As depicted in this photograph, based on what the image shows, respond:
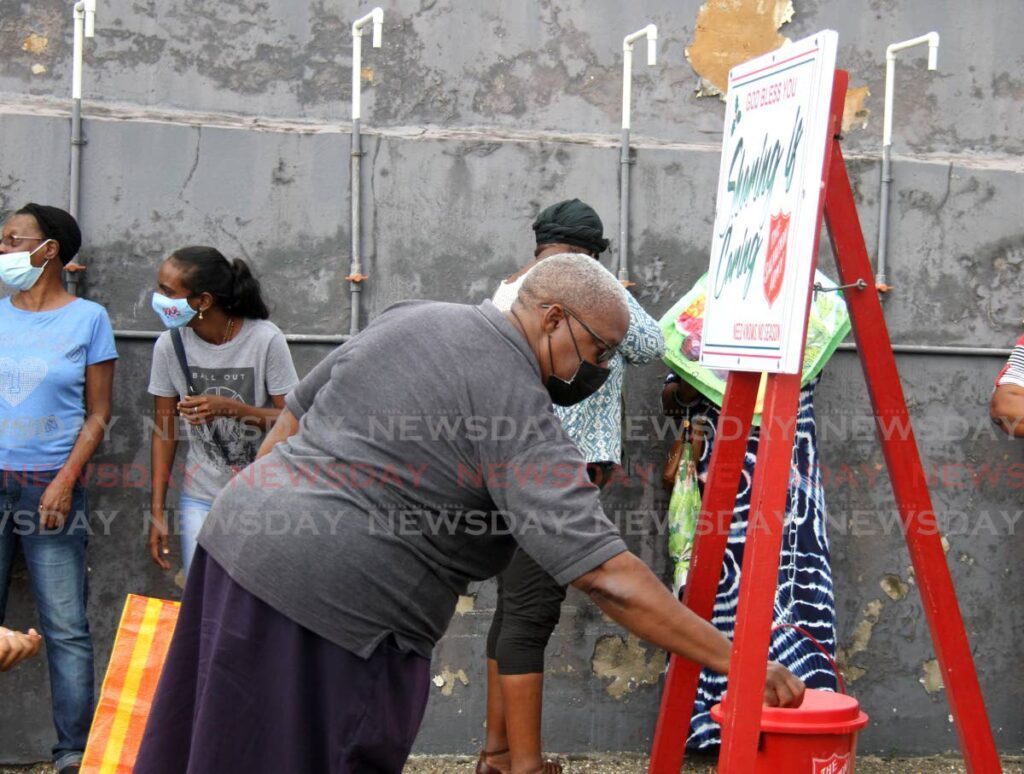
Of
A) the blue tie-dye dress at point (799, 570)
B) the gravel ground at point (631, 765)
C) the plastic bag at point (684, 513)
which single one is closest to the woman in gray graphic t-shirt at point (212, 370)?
the gravel ground at point (631, 765)

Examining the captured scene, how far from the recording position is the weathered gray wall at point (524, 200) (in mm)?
4688

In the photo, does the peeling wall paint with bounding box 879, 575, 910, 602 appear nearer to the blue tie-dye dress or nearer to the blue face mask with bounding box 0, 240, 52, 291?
the blue tie-dye dress

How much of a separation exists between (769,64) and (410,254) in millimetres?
1917

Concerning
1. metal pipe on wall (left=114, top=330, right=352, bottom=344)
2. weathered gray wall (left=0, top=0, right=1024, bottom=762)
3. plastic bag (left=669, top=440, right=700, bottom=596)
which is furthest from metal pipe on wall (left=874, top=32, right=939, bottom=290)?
metal pipe on wall (left=114, top=330, right=352, bottom=344)

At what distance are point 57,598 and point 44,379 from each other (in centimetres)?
76

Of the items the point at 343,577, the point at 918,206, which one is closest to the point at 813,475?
the point at 918,206

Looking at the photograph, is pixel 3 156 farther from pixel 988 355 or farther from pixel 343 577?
pixel 988 355

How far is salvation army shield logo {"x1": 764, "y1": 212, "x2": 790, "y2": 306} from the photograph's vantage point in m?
3.01

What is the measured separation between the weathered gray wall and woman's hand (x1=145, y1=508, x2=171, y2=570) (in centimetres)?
13

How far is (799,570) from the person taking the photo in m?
4.58

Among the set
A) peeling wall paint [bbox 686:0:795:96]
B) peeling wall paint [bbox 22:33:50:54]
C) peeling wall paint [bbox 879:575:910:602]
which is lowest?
peeling wall paint [bbox 879:575:910:602]

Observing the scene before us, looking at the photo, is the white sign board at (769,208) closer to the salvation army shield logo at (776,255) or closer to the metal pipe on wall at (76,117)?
the salvation army shield logo at (776,255)

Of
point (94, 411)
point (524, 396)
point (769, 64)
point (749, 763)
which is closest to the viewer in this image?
point (524, 396)

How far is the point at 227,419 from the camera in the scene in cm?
451
